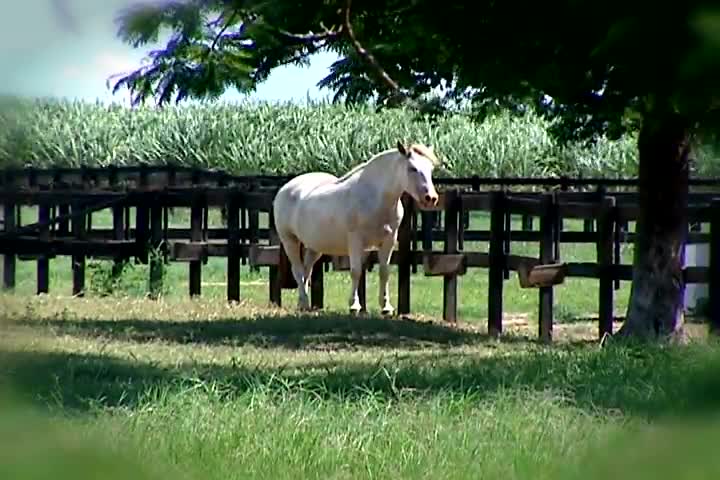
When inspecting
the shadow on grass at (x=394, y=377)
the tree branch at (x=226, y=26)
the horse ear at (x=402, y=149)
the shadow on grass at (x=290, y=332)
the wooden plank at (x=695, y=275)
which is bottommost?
the shadow on grass at (x=290, y=332)

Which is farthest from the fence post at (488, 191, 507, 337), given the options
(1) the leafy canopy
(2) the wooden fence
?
(1) the leafy canopy

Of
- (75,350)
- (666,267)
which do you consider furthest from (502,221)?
(75,350)

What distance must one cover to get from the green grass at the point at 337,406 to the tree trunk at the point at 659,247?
2.96 feet

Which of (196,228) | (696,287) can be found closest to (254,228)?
(196,228)

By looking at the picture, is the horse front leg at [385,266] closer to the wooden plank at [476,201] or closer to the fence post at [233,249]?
the wooden plank at [476,201]

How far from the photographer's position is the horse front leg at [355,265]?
1191cm

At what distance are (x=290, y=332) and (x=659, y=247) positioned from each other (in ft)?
9.08

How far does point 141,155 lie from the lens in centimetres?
2047

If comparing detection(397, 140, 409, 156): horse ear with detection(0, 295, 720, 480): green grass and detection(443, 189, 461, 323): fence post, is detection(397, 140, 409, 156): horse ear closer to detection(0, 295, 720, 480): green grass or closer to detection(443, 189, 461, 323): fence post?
detection(443, 189, 461, 323): fence post

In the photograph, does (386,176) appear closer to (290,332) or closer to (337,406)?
(290,332)

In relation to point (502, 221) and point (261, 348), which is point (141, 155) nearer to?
point (502, 221)

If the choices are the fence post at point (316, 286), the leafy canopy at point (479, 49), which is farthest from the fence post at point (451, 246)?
the leafy canopy at point (479, 49)

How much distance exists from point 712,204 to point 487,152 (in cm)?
1767

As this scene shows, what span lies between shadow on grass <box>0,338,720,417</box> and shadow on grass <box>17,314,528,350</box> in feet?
5.33
